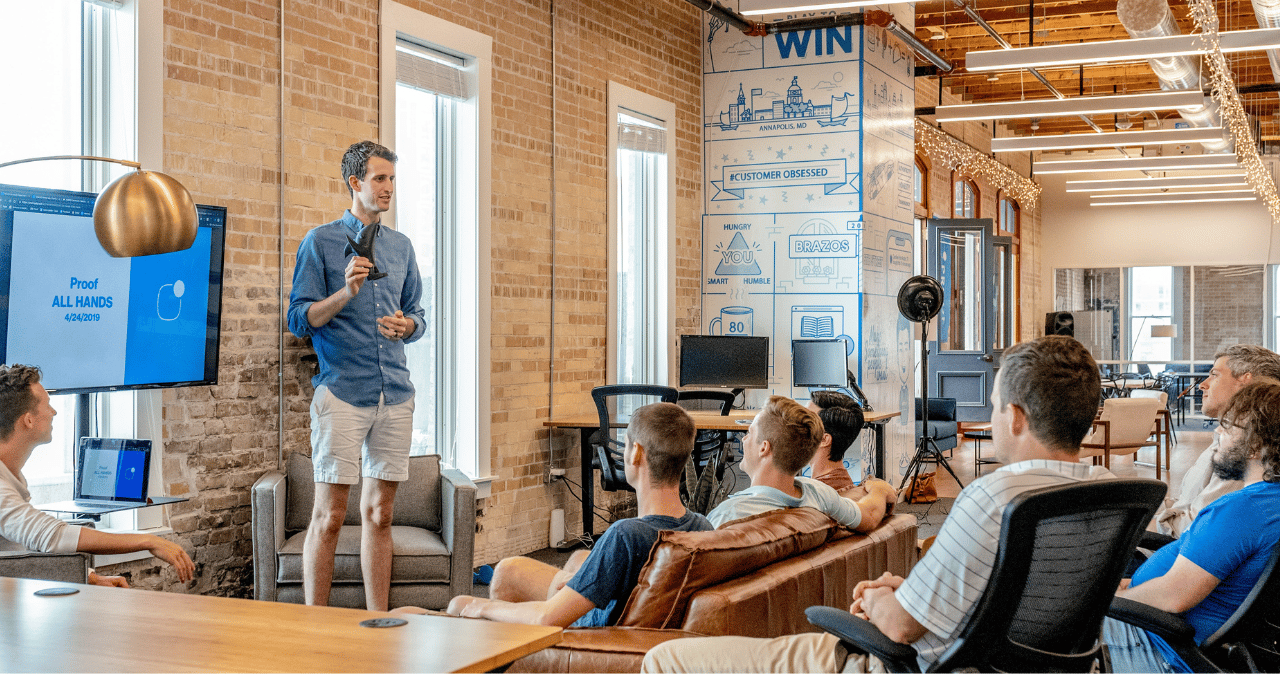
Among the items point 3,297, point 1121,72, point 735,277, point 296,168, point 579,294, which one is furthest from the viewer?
point 1121,72

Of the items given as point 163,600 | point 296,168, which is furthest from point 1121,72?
point 163,600

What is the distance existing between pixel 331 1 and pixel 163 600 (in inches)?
149

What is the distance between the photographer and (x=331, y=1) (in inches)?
210

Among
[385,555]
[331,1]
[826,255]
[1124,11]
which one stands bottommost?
[385,555]

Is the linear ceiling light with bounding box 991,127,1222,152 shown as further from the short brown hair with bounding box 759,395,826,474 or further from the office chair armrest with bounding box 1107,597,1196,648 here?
the office chair armrest with bounding box 1107,597,1196,648

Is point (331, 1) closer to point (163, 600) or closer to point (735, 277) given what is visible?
point (163, 600)

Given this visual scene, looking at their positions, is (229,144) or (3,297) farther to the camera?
(229,144)

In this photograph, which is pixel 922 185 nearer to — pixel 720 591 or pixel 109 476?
pixel 109 476

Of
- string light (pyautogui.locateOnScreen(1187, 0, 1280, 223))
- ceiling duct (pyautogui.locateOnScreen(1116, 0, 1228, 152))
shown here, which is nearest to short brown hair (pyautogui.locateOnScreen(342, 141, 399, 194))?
string light (pyautogui.locateOnScreen(1187, 0, 1280, 223))

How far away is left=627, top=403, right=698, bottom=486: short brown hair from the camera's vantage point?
2973mm

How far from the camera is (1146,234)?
18.4 metres

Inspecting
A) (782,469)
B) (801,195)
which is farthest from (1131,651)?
(801,195)

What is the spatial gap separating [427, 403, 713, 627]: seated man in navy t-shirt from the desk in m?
0.61

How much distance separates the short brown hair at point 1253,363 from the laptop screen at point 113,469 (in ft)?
13.0
